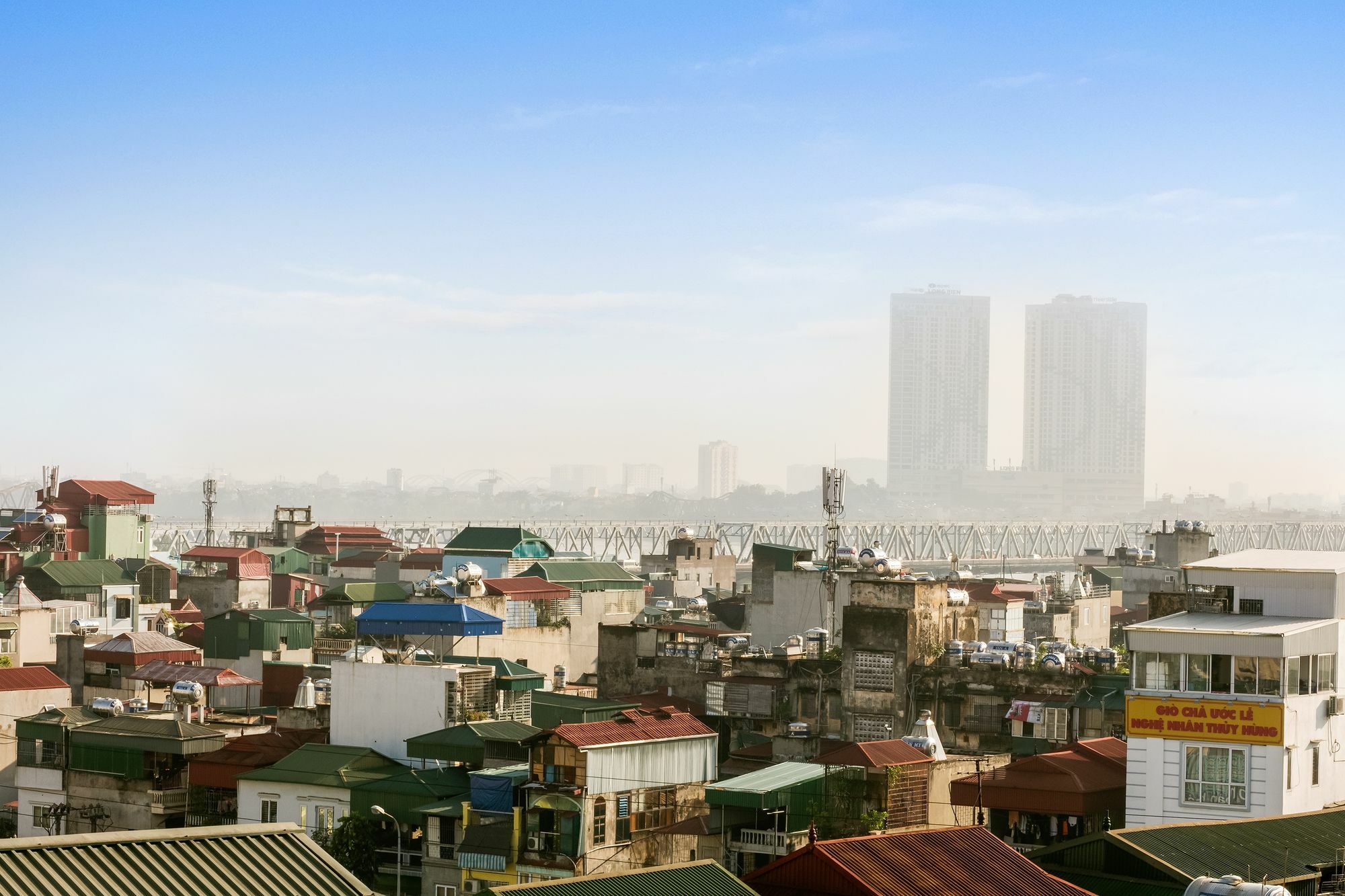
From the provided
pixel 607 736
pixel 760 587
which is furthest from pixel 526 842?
pixel 760 587

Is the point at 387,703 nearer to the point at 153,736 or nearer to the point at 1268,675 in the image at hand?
the point at 153,736

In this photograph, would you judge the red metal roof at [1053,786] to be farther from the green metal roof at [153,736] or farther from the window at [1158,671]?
the green metal roof at [153,736]

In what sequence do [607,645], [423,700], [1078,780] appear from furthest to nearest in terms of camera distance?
[607,645] → [423,700] → [1078,780]

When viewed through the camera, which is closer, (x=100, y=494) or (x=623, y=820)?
(x=623, y=820)

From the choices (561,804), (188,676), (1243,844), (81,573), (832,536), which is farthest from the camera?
(81,573)

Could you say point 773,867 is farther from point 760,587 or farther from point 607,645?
point 760,587

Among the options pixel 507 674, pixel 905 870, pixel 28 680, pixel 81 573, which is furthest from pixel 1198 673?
pixel 81 573
